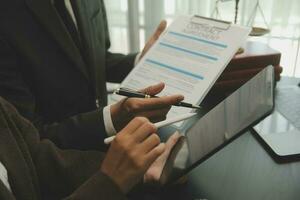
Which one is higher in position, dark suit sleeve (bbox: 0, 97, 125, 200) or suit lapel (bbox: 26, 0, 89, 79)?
suit lapel (bbox: 26, 0, 89, 79)

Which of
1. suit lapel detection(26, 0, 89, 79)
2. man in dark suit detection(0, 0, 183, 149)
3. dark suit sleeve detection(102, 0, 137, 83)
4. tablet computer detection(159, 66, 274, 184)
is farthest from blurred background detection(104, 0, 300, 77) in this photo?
tablet computer detection(159, 66, 274, 184)

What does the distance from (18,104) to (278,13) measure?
1.44m

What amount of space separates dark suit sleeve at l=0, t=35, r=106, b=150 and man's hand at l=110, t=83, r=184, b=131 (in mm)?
48

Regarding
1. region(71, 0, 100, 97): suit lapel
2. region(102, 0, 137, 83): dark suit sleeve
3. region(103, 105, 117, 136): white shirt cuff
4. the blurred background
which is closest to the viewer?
region(103, 105, 117, 136): white shirt cuff

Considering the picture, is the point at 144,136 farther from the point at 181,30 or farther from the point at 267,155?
the point at 181,30

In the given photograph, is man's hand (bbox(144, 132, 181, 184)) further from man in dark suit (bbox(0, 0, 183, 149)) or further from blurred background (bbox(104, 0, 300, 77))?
blurred background (bbox(104, 0, 300, 77))

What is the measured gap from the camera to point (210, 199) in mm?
695

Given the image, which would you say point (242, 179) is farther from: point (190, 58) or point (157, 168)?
point (190, 58)

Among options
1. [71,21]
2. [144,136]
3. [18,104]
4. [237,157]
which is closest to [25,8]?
[71,21]

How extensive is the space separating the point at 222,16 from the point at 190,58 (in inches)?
42.4

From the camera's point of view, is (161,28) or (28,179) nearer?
(28,179)

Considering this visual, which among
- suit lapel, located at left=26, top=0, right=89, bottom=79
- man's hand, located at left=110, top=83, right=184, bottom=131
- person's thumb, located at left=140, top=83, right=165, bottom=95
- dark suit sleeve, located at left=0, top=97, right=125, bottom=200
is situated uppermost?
suit lapel, located at left=26, top=0, right=89, bottom=79

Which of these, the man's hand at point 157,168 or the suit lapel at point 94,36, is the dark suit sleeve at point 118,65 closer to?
the suit lapel at point 94,36

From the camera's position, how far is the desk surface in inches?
27.9
